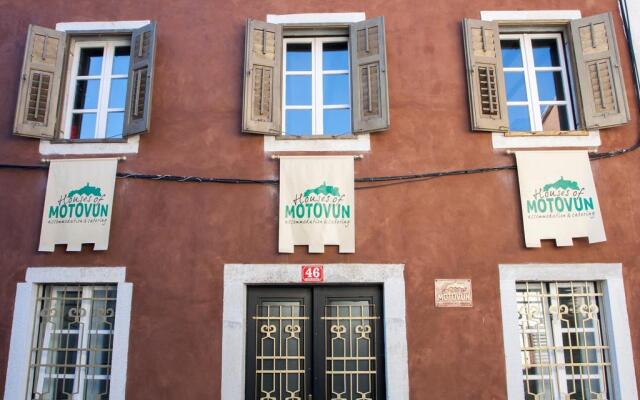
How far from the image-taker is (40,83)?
22.1ft

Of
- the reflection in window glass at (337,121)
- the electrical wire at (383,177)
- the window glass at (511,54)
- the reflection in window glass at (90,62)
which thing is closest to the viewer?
the electrical wire at (383,177)

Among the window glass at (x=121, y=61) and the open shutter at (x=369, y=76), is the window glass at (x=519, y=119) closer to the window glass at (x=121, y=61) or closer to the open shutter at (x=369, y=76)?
the open shutter at (x=369, y=76)

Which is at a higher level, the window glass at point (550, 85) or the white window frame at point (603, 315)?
the window glass at point (550, 85)

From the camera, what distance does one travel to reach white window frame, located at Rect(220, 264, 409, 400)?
597 centimetres

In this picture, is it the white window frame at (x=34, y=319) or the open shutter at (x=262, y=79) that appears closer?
the white window frame at (x=34, y=319)

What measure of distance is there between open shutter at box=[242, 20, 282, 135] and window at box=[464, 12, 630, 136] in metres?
2.28

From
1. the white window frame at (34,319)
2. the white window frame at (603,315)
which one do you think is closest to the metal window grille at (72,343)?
the white window frame at (34,319)

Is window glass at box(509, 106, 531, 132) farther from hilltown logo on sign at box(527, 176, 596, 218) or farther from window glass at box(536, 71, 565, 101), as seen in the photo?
hilltown logo on sign at box(527, 176, 596, 218)

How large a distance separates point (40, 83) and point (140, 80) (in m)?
1.20

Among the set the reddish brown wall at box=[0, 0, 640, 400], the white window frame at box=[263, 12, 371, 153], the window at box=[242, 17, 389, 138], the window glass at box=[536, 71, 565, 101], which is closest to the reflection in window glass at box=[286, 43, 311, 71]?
the window at box=[242, 17, 389, 138]

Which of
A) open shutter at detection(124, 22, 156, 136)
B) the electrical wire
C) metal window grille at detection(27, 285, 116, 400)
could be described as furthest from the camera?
open shutter at detection(124, 22, 156, 136)

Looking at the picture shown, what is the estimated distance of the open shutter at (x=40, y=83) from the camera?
6.61 meters

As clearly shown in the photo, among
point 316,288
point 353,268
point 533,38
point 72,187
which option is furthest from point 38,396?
point 533,38

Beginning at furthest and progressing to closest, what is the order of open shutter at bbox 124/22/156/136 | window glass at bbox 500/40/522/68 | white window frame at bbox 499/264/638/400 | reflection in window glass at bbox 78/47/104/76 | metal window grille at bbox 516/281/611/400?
reflection in window glass at bbox 78/47/104/76, window glass at bbox 500/40/522/68, open shutter at bbox 124/22/156/136, metal window grille at bbox 516/281/611/400, white window frame at bbox 499/264/638/400
